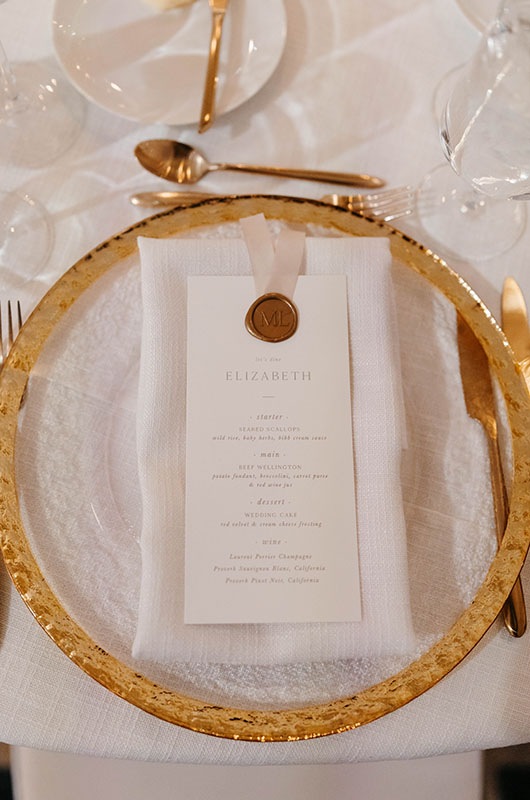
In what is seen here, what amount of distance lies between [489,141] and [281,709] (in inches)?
18.9

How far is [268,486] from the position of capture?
501 millimetres

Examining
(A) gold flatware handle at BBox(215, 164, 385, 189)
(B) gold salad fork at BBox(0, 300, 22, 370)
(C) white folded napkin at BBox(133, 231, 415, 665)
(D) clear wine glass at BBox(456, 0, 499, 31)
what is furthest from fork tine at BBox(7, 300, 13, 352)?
(D) clear wine glass at BBox(456, 0, 499, 31)

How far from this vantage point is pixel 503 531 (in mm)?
525

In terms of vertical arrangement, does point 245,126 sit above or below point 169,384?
above

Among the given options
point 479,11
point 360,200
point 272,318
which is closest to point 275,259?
point 272,318

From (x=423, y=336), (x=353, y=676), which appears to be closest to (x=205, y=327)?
(x=423, y=336)

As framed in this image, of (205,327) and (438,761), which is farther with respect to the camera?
(438,761)

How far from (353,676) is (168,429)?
0.24 m

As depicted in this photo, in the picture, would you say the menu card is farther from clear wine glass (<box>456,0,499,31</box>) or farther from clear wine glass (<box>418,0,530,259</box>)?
clear wine glass (<box>456,0,499,31</box>)

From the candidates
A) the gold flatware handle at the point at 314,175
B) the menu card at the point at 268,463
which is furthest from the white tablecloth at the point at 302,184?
the menu card at the point at 268,463

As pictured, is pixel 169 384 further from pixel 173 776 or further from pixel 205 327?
pixel 173 776

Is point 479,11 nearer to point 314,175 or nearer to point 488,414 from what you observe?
point 314,175

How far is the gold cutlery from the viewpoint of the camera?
637 mm

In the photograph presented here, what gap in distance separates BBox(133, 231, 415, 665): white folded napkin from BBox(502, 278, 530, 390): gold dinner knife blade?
131 mm
